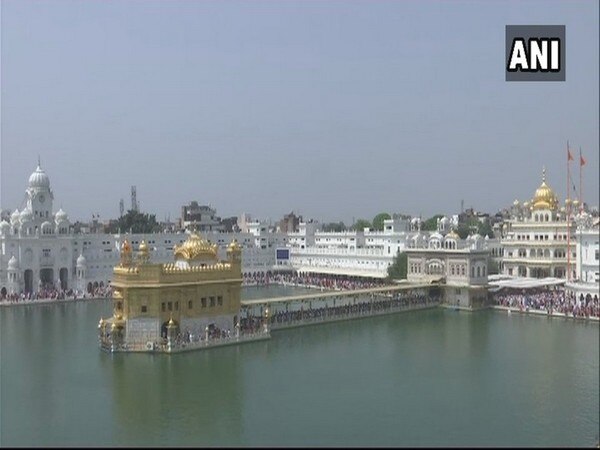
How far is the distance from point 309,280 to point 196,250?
17246mm

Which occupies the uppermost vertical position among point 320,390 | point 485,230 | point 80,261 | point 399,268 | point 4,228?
point 4,228

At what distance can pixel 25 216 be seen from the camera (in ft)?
101

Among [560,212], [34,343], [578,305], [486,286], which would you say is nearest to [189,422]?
[34,343]

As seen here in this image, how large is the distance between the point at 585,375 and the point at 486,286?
17.4 meters

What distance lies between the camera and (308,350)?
56.3 ft

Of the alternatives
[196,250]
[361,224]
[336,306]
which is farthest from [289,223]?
[196,250]

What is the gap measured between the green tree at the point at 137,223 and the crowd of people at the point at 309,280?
985 centimetres

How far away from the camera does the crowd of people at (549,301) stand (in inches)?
716

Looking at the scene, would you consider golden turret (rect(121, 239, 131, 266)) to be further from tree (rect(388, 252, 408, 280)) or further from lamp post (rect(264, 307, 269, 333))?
tree (rect(388, 252, 408, 280))

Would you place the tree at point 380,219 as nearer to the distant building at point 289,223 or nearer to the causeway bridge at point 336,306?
the distant building at point 289,223

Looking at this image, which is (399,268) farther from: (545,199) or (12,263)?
(12,263)

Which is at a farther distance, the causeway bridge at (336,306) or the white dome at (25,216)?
the white dome at (25,216)

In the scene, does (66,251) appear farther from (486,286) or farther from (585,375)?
(585,375)

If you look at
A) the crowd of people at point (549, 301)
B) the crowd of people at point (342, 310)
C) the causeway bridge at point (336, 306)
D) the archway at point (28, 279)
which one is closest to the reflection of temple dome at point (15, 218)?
the archway at point (28, 279)
